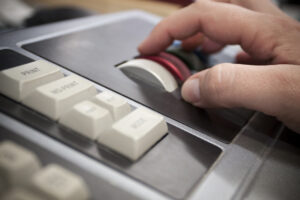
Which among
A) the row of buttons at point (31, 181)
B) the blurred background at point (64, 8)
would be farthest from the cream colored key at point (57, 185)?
the blurred background at point (64, 8)

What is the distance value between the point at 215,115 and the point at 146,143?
6.1 inches

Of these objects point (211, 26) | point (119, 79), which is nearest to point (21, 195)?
point (119, 79)

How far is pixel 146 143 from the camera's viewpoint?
10.1 inches

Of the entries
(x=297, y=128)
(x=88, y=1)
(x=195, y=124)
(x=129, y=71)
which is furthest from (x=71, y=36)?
(x=88, y=1)

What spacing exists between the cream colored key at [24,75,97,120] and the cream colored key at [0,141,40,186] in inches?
2.6

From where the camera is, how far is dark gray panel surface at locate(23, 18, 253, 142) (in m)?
0.35

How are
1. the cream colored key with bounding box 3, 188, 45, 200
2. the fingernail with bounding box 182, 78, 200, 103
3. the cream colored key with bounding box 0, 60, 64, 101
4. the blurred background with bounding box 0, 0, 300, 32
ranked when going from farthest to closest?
the blurred background with bounding box 0, 0, 300, 32, the fingernail with bounding box 182, 78, 200, 103, the cream colored key with bounding box 0, 60, 64, 101, the cream colored key with bounding box 3, 188, 45, 200

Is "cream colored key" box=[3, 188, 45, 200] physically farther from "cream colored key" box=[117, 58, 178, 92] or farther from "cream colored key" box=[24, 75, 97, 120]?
"cream colored key" box=[117, 58, 178, 92]

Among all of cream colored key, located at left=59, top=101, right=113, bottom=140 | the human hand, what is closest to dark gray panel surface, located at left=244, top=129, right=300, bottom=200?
the human hand

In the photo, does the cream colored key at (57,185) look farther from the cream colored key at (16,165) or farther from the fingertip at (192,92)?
the fingertip at (192,92)

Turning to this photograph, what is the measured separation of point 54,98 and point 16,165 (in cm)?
9

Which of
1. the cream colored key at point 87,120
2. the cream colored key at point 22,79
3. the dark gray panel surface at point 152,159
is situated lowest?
the dark gray panel surface at point 152,159

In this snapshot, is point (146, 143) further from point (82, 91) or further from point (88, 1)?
point (88, 1)

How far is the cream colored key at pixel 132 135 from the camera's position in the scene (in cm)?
24
